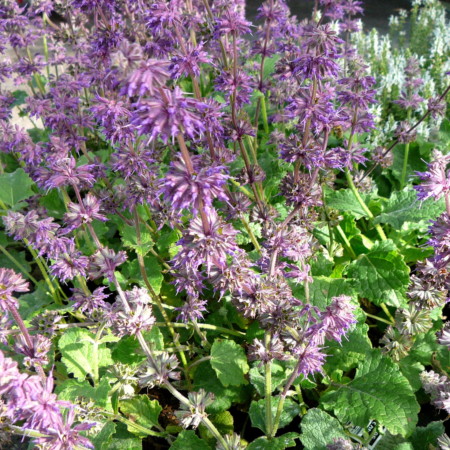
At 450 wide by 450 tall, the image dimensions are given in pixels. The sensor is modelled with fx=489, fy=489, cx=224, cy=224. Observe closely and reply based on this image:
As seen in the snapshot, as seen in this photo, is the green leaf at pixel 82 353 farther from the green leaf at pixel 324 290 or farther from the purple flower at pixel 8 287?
the green leaf at pixel 324 290

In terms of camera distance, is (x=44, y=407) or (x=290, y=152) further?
(x=290, y=152)

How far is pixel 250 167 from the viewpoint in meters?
2.58

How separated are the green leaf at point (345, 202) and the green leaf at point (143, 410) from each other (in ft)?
4.70

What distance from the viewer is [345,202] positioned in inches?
114

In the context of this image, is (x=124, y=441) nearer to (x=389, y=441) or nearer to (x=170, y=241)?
(x=170, y=241)

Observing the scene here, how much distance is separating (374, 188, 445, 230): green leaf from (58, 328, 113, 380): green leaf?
1644 mm

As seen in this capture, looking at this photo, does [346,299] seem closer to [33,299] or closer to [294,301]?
[294,301]

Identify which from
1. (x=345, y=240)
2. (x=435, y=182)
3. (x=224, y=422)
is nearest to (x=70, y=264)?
(x=224, y=422)

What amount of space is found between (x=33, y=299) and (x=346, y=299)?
2.24m

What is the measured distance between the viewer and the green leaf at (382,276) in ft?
8.37

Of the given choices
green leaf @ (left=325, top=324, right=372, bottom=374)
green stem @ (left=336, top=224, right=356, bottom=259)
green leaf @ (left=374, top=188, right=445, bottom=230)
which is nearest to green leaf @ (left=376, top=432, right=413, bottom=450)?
green leaf @ (left=325, top=324, right=372, bottom=374)

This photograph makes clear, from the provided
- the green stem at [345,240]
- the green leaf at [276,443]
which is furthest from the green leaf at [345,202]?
the green leaf at [276,443]

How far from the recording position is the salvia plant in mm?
1596

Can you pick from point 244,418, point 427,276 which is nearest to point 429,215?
point 427,276
